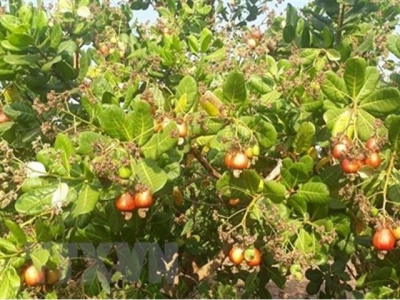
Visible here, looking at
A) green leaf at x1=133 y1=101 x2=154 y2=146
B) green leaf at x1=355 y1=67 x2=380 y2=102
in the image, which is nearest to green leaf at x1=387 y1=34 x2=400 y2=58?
green leaf at x1=355 y1=67 x2=380 y2=102

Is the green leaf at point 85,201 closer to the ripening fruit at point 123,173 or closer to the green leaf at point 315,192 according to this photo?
the ripening fruit at point 123,173

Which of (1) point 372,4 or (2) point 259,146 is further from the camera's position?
(1) point 372,4

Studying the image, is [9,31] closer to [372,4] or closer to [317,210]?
[317,210]

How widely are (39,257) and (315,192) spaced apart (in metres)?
1.13

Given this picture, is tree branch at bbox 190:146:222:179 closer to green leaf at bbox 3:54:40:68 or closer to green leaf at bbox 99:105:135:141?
green leaf at bbox 99:105:135:141

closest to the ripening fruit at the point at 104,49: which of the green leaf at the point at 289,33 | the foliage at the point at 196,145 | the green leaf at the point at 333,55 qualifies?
the foliage at the point at 196,145

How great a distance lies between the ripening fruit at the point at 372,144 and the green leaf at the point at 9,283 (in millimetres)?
1470

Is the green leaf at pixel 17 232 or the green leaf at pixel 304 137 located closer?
the green leaf at pixel 17 232

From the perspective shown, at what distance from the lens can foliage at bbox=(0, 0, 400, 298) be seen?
7.09 ft

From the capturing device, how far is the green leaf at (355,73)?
7.23ft

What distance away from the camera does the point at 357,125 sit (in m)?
2.25

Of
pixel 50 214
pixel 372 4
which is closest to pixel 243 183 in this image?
pixel 50 214

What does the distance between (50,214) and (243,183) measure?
79 cm

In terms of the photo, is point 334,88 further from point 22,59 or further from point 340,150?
point 22,59
